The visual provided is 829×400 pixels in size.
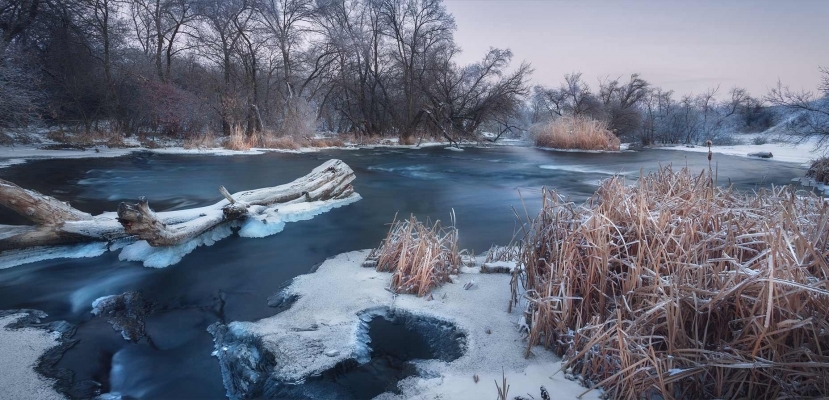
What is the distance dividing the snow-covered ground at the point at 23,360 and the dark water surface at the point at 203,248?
0.59 ft

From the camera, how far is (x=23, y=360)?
275 cm

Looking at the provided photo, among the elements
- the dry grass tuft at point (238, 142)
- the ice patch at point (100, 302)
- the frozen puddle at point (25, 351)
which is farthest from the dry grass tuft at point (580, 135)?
the frozen puddle at point (25, 351)

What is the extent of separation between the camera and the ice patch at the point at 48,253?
4.55m

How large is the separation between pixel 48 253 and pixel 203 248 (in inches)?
61.6

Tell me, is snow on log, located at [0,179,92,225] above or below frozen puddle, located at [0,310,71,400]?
above

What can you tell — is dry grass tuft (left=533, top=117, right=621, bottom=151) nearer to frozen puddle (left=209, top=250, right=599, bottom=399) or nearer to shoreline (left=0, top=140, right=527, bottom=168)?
shoreline (left=0, top=140, right=527, bottom=168)

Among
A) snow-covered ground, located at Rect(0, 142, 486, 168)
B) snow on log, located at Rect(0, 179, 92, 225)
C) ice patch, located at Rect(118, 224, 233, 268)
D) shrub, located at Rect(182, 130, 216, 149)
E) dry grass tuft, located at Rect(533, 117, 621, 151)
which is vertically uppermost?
dry grass tuft, located at Rect(533, 117, 621, 151)

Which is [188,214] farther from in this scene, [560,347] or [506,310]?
[560,347]

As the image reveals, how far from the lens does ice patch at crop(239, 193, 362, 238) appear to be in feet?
20.2

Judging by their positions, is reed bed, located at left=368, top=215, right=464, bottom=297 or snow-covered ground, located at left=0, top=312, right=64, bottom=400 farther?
reed bed, located at left=368, top=215, right=464, bottom=297

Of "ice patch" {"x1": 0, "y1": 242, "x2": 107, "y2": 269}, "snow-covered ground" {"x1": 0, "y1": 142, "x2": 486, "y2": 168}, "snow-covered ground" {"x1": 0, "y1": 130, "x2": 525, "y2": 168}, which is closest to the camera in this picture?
"ice patch" {"x1": 0, "y1": 242, "x2": 107, "y2": 269}

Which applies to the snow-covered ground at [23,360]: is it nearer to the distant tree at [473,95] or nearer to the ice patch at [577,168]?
the ice patch at [577,168]

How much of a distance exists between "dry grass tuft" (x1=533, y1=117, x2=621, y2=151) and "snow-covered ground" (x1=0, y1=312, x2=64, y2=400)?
23.7 meters

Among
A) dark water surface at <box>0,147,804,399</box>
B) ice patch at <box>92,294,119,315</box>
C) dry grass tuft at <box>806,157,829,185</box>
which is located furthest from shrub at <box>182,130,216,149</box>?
dry grass tuft at <box>806,157,829,185</box>
